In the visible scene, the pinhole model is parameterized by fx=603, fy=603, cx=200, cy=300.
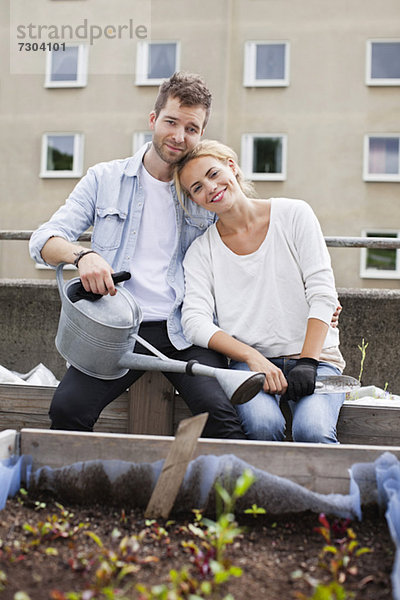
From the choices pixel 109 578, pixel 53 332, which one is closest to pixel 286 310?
pixel 109 578

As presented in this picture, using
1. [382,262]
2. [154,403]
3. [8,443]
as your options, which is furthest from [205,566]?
[382,262]

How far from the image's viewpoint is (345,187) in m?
11.5

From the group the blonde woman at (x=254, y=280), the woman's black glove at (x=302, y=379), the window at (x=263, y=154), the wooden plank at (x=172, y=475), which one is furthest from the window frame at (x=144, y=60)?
the wooden plank at (x=172, y=475)

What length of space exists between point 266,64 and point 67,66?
4.05 metres

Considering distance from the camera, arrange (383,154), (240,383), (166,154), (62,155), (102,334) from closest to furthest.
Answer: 1. (240,383)
2. (102,334)
3. (166,154)
4. (383,154)
5. (62,155)

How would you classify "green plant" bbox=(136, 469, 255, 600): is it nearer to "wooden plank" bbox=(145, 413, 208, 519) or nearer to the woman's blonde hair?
"wooden plank" bbox=(145, 413, 208, 519)

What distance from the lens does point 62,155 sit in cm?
1222

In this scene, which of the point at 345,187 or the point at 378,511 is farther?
the point at 345,187

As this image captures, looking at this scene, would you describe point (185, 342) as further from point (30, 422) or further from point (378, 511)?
point (378, 511)

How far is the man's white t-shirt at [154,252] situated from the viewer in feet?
6.66

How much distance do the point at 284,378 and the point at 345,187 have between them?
34.0 ft

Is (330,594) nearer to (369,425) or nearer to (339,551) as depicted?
(339,551)

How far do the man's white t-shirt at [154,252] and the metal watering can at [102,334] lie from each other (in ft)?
1.14

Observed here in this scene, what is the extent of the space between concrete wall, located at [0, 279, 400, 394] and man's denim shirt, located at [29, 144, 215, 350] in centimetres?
99
